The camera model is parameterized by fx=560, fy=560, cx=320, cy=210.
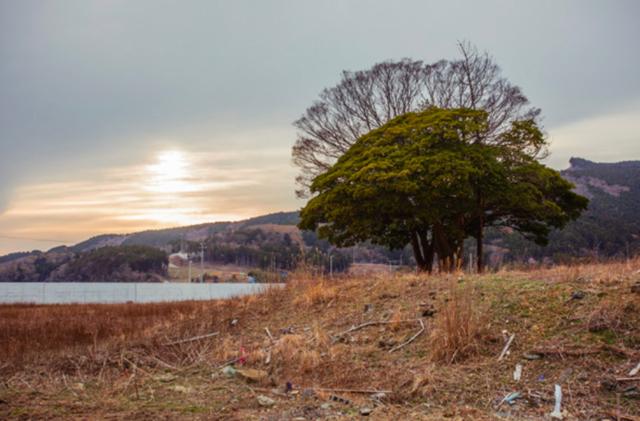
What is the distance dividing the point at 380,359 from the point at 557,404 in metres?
2.74

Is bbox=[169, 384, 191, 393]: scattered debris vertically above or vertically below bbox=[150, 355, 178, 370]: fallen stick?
below

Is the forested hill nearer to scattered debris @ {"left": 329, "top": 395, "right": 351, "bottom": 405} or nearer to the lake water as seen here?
scattered debris @ {"left": 329, "top": 395, "right": 351, "bottom": 405}

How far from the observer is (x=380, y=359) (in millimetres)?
8148

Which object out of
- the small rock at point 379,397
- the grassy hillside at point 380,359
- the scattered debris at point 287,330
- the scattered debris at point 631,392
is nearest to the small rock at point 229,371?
the grassy hillside at point 380,359

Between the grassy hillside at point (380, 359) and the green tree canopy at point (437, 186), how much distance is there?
5.74 m

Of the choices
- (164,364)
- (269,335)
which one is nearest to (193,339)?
(269,335)

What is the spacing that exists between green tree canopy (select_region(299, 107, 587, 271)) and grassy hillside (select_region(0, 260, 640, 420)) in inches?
226

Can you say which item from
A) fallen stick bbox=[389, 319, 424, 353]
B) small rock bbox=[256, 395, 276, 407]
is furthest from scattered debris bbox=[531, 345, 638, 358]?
small rock bbox=[256, 395, 276, 407]

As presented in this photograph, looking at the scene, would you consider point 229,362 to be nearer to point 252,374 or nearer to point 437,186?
point 252,374

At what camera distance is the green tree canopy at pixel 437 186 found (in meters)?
17.4

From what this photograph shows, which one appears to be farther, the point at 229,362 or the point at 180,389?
the point at 229,362

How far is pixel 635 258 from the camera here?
11961 millimetres

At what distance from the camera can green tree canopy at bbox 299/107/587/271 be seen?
17391mm

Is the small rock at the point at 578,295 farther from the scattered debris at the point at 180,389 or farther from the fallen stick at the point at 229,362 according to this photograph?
the scattered debris at the point at 180,389
